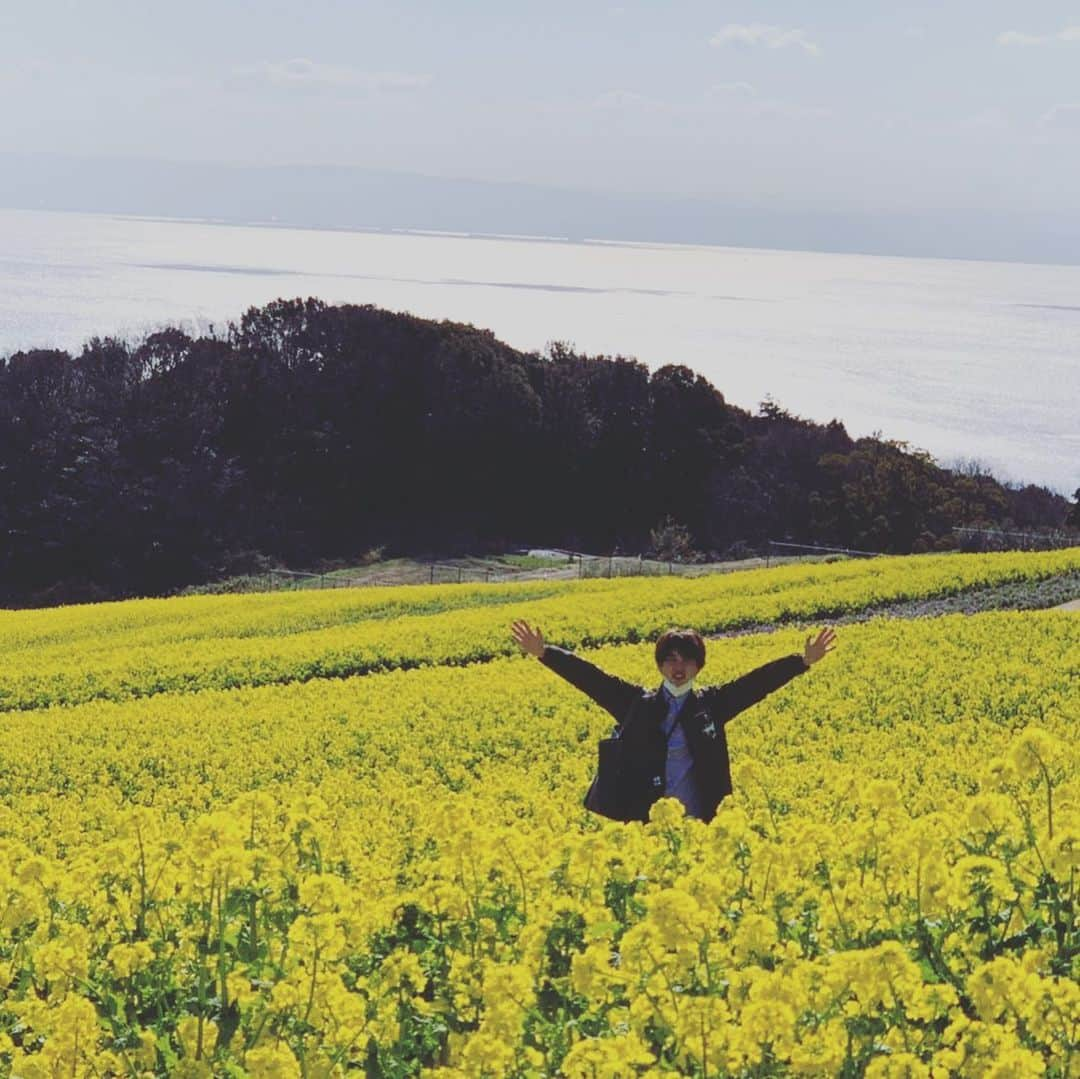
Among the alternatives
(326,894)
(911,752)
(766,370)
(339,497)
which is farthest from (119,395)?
(766,370)

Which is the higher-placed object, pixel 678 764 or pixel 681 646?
pixel 681 646

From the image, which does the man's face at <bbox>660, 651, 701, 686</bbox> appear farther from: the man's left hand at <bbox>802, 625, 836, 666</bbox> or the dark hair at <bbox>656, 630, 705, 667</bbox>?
the man's left hand at <bbox>802, 625, 836, 666</bbox>

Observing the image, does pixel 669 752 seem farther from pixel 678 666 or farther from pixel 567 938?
pixel 567 938

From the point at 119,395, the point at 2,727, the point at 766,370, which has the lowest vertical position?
the point at 2,727

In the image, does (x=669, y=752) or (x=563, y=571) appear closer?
(x=669, y=752)

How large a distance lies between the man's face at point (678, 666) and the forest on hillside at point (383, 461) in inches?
2040

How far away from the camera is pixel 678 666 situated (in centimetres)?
720

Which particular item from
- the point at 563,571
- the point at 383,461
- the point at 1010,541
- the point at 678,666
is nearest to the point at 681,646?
the point at 678,666

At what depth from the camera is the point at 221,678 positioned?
20.9 m

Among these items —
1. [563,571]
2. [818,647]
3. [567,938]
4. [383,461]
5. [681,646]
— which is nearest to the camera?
[567,938]

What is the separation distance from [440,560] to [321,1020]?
5138 centimetres

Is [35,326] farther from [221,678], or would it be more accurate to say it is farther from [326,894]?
[326,894]

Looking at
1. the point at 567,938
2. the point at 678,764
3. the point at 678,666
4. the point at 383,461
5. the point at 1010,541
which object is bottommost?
the point at 567,938

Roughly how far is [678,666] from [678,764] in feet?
1.72
